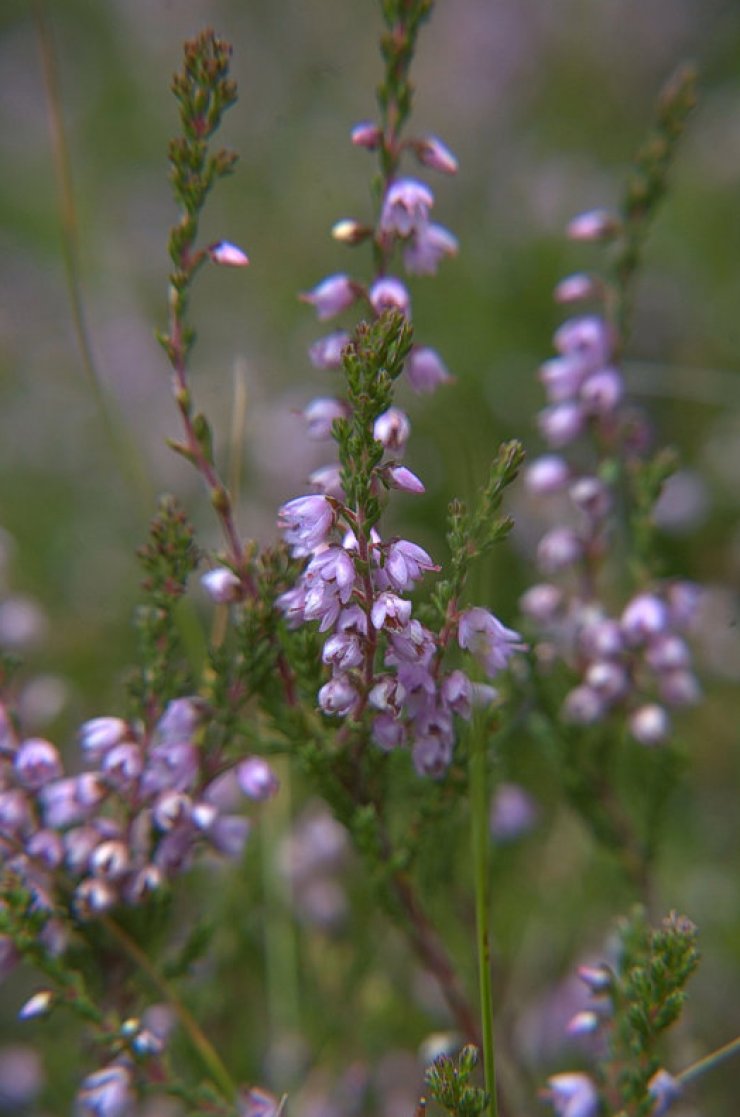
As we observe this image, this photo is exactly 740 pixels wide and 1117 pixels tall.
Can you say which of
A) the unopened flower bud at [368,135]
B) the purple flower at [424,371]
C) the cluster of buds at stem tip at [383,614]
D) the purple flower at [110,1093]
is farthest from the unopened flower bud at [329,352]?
the purple flower at [110,1093]

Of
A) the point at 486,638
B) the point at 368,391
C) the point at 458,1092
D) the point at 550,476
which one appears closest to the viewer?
the point at 368,391

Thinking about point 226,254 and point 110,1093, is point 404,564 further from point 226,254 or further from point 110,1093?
point 110,1093

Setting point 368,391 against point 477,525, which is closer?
point 368,391

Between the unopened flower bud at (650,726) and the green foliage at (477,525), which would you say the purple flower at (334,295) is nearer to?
the green foliage at (477,525)

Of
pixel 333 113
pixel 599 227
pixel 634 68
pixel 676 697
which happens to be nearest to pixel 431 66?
pixel 333 113

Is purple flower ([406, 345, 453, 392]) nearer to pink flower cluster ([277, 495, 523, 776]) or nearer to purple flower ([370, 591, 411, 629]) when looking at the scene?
pink flower cluster ([277, 495, 523, 776])

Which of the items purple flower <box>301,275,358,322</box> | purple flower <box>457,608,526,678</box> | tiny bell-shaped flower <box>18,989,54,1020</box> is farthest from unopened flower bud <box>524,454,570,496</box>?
tiny bell-shaped flower <box>18,989,54,1020</box>

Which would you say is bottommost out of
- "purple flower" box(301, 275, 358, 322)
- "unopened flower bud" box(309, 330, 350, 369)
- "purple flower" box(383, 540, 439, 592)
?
"purple flower" box(383, 540, 439, 592)

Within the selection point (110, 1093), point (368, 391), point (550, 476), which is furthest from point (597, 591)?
point (110, 1093)
